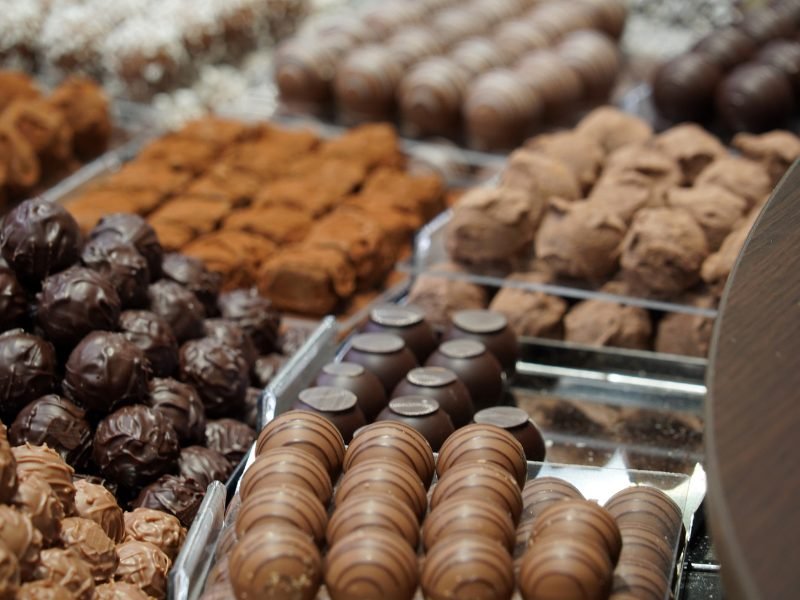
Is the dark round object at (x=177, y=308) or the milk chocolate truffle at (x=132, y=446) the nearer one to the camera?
the milk chocolate truffle at (x=132, y=446)

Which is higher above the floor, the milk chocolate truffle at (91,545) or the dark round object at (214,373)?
the milk chocolate truffle at (91,545)

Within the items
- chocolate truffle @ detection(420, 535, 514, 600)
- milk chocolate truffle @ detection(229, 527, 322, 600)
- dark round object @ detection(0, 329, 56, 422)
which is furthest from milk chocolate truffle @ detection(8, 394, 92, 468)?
chocolate truffle @ detection(420, 535, 514, 600)

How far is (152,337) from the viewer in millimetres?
1850

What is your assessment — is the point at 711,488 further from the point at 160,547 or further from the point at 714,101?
the point at 714,101

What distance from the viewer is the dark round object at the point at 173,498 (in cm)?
170

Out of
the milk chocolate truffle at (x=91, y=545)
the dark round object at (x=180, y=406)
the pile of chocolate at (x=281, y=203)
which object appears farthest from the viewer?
the pile of chocolate at (x=281, y=203)

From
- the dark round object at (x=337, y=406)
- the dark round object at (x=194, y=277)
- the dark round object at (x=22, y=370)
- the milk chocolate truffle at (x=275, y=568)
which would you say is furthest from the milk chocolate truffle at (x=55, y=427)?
the milk chocolate truffle at (x=275, y=568)

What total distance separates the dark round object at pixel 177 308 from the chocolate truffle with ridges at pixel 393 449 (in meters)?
0.67

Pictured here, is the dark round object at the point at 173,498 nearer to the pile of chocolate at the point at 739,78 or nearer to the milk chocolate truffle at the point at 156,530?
the milk chocolate truffle at the point at 156,530

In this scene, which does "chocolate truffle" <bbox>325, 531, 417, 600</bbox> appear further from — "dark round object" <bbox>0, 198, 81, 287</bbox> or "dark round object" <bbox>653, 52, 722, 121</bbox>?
"dark round object" <bbox>653, 52, 722, 121</bbox>

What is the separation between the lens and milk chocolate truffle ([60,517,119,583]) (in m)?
1.36

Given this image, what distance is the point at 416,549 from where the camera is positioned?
1250 mm

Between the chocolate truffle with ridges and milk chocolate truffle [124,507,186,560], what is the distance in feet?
1.19

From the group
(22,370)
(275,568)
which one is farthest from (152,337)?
(275,568)
